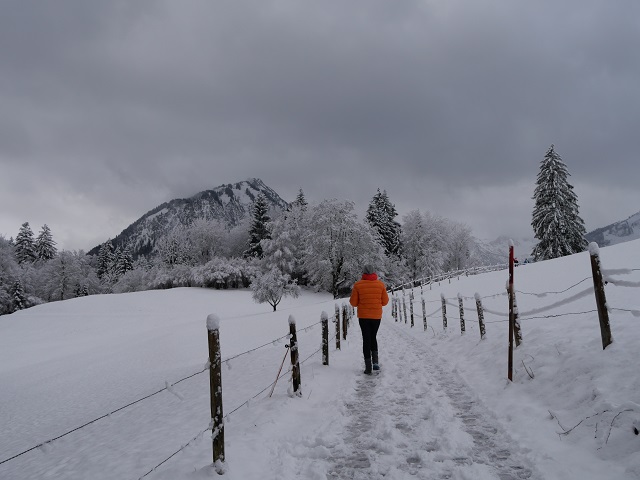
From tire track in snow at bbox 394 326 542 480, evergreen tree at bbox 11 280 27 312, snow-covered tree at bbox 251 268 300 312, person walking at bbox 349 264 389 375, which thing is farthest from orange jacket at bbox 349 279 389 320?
evergreen tree at bbox 11 280 27 312

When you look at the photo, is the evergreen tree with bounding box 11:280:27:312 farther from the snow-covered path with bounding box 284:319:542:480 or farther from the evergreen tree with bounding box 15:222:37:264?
the snow-covered path with bounding box 284:319:542:480

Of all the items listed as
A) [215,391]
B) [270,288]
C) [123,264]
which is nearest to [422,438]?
[215,391]

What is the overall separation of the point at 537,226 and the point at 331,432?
37.2 m

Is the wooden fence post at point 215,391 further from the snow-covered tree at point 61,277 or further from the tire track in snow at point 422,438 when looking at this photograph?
the snow-covered tree at point 61,277

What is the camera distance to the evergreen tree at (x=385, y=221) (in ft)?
176

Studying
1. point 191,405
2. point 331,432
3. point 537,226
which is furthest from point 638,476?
point 537,226

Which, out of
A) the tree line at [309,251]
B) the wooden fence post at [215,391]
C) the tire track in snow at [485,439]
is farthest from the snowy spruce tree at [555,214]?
the wooden fence post at [215,391]

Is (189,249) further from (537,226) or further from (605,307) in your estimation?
(605,307)

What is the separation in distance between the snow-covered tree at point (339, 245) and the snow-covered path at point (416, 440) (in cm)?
3797

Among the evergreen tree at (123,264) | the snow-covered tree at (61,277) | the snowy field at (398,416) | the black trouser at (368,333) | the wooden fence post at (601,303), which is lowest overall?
the snowy field at (398,416)

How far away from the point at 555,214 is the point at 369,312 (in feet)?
106

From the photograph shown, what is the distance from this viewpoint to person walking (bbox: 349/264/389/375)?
7664 mm

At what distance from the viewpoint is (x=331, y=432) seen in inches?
178

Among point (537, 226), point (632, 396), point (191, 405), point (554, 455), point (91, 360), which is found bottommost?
point (91, 360)
